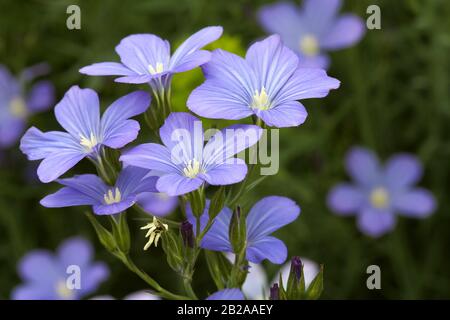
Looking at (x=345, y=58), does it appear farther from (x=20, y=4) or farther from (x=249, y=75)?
(x=249, y=75)

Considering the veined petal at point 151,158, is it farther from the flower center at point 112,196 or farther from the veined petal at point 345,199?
the veined petal at point 345,199

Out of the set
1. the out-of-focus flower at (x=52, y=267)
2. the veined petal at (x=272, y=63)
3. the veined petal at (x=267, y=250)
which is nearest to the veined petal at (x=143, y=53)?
the veined petal at (x=272, y=63)

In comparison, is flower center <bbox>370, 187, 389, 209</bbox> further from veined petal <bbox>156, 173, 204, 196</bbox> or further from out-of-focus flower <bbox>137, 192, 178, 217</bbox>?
veined petal <bbox>156, 173, 204, 196</bbox>

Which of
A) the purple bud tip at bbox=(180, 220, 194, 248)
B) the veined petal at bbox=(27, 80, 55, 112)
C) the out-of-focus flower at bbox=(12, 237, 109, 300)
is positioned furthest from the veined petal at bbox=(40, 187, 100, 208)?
the veined petal at bbox=(27, 80, 55, 112)

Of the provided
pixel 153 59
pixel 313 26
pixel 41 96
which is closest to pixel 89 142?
pixel 153 59

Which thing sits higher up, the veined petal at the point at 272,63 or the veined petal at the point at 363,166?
the veined petal at the point at 272,63

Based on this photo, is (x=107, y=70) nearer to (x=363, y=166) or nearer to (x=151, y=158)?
(x=151, y=158)

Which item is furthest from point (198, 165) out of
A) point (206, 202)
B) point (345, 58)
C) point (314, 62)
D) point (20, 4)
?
point (20, 4)
